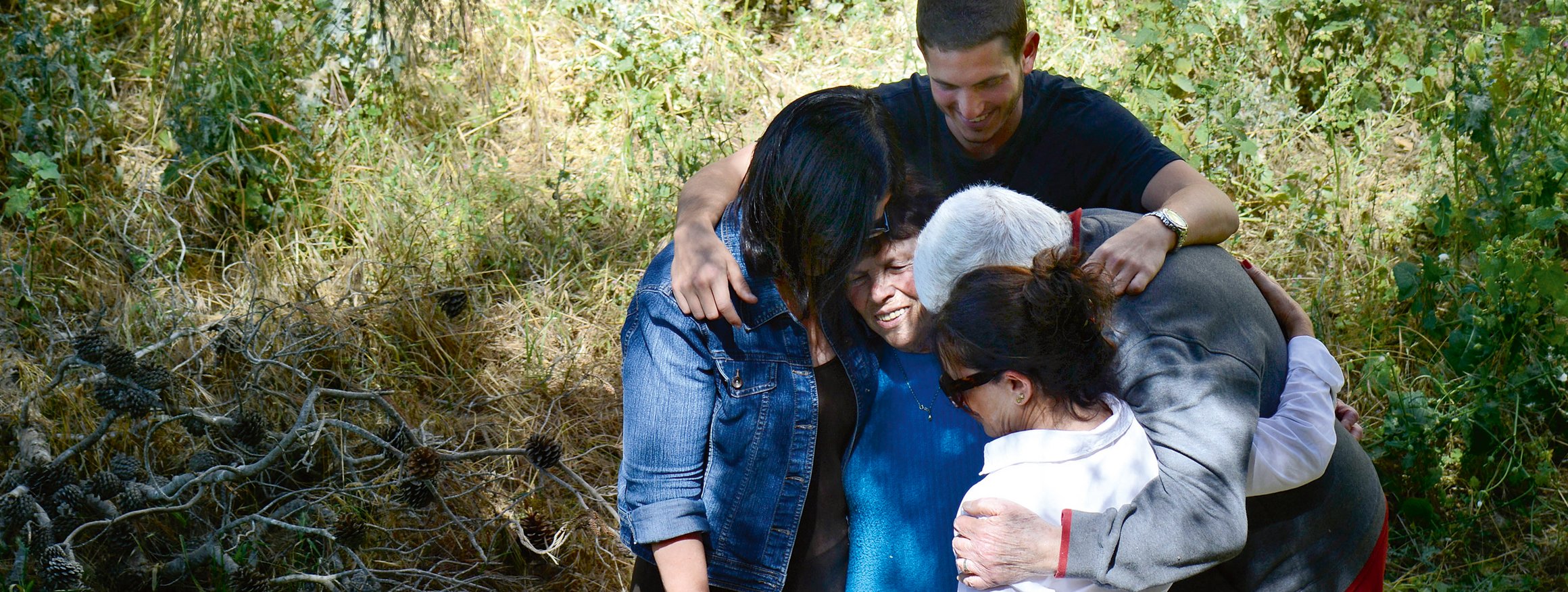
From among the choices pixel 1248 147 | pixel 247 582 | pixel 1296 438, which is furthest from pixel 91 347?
pixel 1248 147

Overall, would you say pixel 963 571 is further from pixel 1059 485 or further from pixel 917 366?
pixel 917 366

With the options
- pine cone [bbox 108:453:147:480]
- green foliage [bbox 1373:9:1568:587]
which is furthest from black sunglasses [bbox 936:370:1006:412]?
pine cone [bbox 108:453:147:480]

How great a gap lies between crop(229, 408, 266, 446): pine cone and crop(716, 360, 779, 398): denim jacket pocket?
183 cm

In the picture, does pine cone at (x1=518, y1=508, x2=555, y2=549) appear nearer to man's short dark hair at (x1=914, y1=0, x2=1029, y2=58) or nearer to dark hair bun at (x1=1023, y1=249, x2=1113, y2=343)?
man's short dark hair at (x1=914, y1=0, x2=1029, y2=58)

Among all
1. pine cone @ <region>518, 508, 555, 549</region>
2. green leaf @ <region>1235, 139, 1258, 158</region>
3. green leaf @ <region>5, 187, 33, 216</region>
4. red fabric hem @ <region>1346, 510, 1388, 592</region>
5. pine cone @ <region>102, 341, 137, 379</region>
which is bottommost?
pine cone @ <region>518, 508, 555, 549</region>

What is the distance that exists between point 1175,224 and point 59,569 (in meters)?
2.84

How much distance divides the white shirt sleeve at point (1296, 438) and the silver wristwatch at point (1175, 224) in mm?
323

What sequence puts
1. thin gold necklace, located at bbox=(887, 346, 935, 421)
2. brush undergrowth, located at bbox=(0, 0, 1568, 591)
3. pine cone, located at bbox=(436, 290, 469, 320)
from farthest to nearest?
pine cone, located at bbox=(436, 290, 469, 320)
brush undergrowth, located at bbox=(0, 0, 1568, 591)
thin gold necklace, located at bbox=(887, 346, 935, 421)

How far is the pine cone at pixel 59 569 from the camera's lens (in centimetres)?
286

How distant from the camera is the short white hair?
1.94 meters

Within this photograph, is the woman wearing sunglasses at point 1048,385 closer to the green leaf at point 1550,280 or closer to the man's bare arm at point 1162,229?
the man's bare arm at point 1162,229

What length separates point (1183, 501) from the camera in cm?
179

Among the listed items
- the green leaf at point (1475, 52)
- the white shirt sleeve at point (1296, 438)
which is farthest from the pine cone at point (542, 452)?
the green leaf at point (1475, 52)

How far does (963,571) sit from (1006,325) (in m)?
0.43
